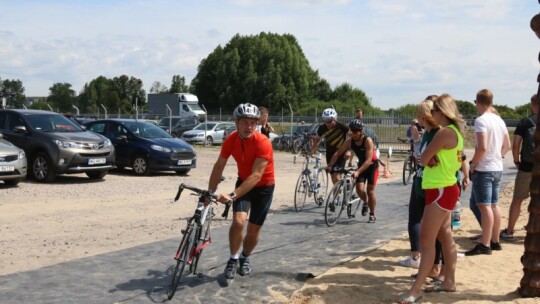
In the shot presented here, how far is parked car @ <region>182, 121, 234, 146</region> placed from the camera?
35.9m

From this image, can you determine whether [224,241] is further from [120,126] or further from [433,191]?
[120,126]

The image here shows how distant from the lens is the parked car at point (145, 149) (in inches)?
701

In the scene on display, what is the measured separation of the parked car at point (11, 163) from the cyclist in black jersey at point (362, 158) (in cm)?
708

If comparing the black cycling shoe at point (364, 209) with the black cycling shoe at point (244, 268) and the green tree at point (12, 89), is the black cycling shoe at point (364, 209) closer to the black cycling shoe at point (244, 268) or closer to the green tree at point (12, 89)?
the black cycling shoe at point (244, 268)

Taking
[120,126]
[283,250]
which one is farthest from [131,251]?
[120,126]

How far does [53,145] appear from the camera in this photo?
15297mm

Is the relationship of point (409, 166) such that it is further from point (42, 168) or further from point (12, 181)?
point (12, 181)

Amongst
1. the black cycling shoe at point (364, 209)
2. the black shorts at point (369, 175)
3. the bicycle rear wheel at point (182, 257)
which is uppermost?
the black shorts at point (369, 175)

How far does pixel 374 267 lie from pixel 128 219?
4834 millimetres

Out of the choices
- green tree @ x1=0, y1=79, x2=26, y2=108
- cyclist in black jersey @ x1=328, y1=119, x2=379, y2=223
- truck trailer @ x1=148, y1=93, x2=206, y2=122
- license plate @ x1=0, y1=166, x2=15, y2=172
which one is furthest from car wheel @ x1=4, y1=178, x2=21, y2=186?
green tree @ x1=0, y1=79, x2=26, y2=108

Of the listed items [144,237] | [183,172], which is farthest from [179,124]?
[144,237]

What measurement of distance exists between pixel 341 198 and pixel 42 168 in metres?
8.26

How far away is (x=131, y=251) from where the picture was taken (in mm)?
7961

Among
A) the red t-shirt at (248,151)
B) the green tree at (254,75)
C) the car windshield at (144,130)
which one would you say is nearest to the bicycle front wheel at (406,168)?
the car windshield at (144,130)
